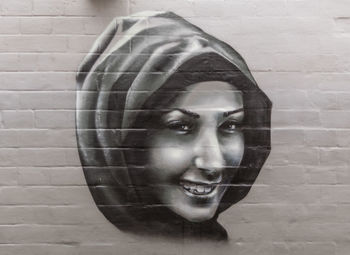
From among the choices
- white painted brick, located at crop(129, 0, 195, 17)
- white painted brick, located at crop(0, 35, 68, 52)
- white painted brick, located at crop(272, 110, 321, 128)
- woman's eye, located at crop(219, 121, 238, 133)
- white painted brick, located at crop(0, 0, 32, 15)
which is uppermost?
white painted brick, located at crop(129, 0, 195, 17)

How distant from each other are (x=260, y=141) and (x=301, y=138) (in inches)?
11.1

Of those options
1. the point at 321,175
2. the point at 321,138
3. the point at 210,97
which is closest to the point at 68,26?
the point at 210,97

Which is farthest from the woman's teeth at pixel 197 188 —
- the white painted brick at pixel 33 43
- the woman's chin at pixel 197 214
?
the white painted brick at pixel 33 43

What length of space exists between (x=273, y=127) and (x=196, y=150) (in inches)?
21.8

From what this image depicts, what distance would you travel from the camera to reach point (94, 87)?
3588mm

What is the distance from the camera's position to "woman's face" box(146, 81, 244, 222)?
11.8 feet

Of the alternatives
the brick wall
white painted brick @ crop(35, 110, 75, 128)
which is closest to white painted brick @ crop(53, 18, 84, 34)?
the brick wall

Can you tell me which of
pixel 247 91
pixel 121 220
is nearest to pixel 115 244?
pixel 121 220

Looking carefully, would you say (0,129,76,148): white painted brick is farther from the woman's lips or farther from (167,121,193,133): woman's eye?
the woman's lips

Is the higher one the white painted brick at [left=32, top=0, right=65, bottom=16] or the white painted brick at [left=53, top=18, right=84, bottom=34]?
the white painted brick at [left=32, top=0, right=65, bottom=16]

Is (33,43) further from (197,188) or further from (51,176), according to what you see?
(197,188)

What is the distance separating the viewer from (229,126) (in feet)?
11.9

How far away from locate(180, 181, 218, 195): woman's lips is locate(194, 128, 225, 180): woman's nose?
0.21 ft

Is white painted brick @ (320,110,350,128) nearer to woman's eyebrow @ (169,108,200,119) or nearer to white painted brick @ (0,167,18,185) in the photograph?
woman's eyebrow @ (169,108,200,119)
